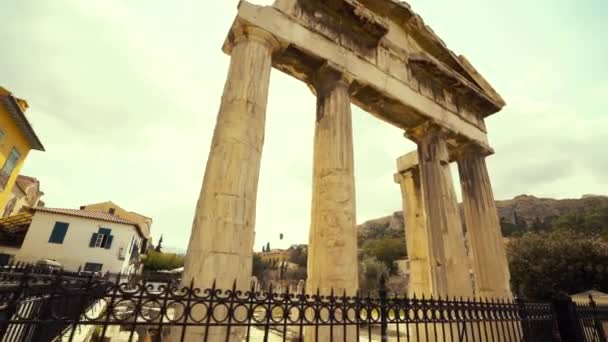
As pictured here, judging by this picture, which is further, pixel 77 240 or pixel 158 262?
pixel 158 262

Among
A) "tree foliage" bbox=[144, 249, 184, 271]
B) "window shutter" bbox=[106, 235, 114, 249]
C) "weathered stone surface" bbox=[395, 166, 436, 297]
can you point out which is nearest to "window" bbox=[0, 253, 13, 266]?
"window shutter" bbox=[106, 235, 114, 249]

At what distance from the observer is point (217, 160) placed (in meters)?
4.95

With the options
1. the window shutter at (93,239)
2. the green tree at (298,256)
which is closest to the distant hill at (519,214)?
the green tree at (298,256)

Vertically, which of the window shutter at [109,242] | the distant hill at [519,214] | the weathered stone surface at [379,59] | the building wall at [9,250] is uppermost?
the distant hill at [519,214]

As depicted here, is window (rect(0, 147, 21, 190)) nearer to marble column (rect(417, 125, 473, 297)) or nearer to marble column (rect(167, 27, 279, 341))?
marble column (rect(167, 27, 279, 341))

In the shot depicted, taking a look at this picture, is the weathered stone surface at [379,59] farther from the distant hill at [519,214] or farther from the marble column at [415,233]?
the distant hill at [519,214]

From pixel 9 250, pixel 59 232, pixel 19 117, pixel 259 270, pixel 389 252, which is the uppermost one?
pixel 19 117

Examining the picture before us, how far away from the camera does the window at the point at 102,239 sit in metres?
25.0

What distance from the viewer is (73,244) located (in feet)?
79.7

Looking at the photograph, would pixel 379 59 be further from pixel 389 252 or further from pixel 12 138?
pixel 389 252

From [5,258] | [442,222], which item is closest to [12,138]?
[5,258]

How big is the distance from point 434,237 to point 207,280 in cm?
639

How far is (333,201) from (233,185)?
87.0 inches

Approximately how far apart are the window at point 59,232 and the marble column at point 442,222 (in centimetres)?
2828
